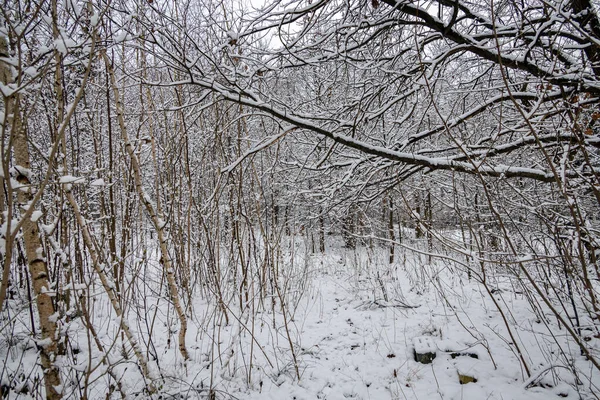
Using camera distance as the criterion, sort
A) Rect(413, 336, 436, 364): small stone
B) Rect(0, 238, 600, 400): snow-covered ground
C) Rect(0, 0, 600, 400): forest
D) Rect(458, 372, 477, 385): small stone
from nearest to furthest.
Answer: Rect(0, 0, 600, 400): forest, Rect(0, 238, 600, 400): snow-covered ground, Rect(458, 372, 477, 385): small stone, Rect(413, 336, 436, 364): small stone

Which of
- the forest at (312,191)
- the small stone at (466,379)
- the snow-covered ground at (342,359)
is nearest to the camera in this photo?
the forest at (312,191)

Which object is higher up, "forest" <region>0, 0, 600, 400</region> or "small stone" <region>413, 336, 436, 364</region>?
"forest" <region>0, 0, 600, 400</region>

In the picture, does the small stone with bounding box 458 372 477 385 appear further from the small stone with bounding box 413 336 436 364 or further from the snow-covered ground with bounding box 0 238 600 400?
the small stone with bounding box 413 336 436 364

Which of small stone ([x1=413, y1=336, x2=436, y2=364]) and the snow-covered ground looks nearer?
the snow-covered ground

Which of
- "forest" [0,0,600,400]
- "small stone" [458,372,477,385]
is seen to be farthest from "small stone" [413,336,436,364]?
"small stone" [458,372,477,385]

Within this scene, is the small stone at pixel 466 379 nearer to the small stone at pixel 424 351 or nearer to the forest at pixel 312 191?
the forest at pixel 312 191

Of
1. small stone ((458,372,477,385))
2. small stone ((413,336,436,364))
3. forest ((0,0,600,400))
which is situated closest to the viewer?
forest ((0,0,600,400))

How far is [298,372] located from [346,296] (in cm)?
246

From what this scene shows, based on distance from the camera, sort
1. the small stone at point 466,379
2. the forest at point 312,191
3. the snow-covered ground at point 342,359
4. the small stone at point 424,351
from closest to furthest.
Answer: the forest at point 312,191
the snow-covered ground at point 342,359
the small stone at point 466,379
the small stone at point 424,351

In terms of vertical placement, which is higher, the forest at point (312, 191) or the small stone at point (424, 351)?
the forest at point (312, 191)

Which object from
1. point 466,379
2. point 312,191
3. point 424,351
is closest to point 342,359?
point 424,351

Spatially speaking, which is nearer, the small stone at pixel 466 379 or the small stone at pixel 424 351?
the small stone at pixel 466 379

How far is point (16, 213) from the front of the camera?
1.60m

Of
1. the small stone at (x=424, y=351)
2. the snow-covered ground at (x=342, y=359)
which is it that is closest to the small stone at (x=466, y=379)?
the snow-covered ground at (x=342, y=359)
